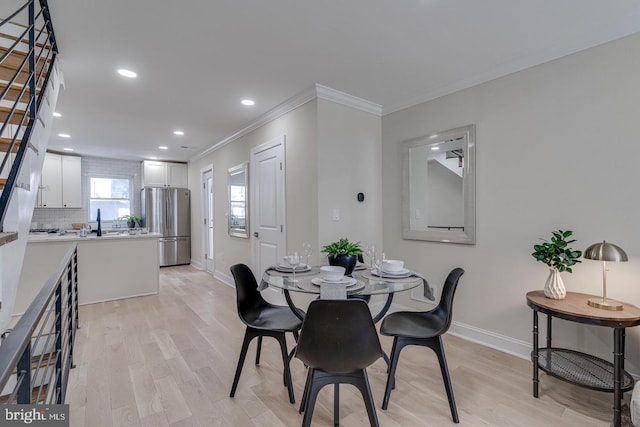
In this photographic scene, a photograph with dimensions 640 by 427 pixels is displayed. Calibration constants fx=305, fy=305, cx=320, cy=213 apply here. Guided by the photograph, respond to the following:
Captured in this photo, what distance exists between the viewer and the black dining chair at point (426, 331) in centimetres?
189

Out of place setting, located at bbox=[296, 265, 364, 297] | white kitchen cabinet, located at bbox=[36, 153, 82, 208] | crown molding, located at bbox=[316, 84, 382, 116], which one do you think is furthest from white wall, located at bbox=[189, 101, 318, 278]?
white kitchen cabinet, located at bbox=[36, 153, 82, 208]

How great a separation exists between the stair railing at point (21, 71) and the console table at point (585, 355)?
10.1 ft

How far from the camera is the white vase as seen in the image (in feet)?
6.93

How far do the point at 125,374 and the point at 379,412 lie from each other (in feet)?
6.32

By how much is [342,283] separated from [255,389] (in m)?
1.06

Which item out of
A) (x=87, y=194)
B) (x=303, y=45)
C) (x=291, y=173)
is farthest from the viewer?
(x=87, y=194)

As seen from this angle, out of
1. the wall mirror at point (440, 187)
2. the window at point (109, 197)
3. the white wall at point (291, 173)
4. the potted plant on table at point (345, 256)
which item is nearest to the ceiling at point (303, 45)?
the white wall at point (291, 173)

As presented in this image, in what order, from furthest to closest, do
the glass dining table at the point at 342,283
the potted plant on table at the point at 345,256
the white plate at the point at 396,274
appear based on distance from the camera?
the potted plant on table at the point at 345,256, the white plate at the point at 396,274, the glass dining table at the point at 342,283

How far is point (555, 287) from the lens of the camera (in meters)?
2.13

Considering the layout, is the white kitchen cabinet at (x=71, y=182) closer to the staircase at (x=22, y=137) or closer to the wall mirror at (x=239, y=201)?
the wall mirror at (x=239, y=201)

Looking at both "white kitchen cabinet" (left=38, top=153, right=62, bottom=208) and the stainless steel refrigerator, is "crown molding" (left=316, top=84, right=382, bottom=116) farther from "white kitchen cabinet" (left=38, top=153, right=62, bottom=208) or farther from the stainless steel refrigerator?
"white kitchen cabinet" (left=38, top=153, right=62, bottom=208)

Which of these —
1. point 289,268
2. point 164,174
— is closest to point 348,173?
point 289,268

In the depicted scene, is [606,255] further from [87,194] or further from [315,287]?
[87,194]

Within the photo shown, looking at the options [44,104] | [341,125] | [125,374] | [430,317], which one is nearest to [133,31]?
[44,104]
